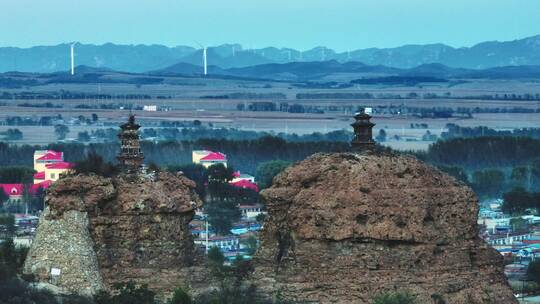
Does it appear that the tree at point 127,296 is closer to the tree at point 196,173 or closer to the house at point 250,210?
the house at point 250,210

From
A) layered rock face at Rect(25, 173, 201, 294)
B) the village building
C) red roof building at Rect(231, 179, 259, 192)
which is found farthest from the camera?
the village building

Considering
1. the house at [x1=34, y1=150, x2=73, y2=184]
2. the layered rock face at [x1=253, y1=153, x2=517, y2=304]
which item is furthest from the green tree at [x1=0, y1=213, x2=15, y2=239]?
the layered rock face at [x1=253, y1=153, x2=517, y2=304]

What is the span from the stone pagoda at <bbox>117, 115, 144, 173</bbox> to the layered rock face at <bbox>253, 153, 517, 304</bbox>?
113 inches

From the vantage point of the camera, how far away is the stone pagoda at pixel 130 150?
33531mm

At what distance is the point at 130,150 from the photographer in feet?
111

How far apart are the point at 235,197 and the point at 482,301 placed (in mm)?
48975

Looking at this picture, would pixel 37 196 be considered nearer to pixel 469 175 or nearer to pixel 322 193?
pixel 469 175

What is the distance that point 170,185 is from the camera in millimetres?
32906

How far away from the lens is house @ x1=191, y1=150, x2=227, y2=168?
10635 cm

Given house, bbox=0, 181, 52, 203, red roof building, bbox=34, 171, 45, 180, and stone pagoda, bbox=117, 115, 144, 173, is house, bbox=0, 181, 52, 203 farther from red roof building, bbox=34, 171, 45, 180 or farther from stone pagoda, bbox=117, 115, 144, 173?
stone pagoda, bbox=117, 115, 144, 173

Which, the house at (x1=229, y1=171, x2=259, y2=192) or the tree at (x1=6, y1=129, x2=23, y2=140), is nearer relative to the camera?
the house at (x1=229, y1=171, x2=259, y2=192)

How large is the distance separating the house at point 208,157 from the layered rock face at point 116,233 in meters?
72.0

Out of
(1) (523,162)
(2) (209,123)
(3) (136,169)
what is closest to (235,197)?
(1) (523,162)

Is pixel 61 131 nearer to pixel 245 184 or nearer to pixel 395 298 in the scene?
pixel 245 184
